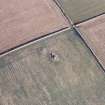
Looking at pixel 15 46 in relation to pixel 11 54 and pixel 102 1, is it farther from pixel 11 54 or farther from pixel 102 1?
pixel 102 1

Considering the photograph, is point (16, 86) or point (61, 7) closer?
point (16, 86)

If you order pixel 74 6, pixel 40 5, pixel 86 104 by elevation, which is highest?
pixel 40 5

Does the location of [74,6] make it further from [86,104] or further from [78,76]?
[86,104]

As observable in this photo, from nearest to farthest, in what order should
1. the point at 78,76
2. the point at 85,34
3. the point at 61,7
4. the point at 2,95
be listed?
1. the point at 2,95
2. the point at 78,76
3. the point at 85,34
4. the point at 61,7

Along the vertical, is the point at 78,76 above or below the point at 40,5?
below

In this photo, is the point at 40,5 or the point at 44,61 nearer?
the point at 44,61

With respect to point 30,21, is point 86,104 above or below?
below

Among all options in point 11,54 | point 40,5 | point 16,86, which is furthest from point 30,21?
point 16,86

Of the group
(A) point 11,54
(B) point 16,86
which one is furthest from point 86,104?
(A) point 11,54

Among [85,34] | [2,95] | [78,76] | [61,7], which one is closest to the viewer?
[2,95]
